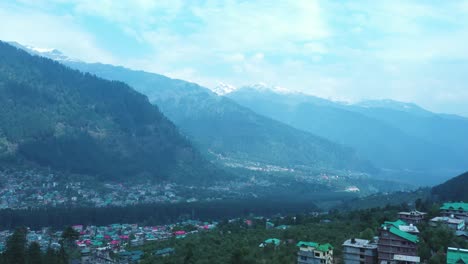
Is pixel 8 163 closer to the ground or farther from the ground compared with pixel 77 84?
closer to the ground

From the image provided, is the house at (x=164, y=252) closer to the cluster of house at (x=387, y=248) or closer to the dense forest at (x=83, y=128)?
the cluster of house at (x=387, y=248)

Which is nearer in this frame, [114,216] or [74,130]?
[114,216]

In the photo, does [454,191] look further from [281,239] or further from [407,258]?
[407,258]

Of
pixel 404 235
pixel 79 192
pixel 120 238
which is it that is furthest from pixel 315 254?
pixel 79 192

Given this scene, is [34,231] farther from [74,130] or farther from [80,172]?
[74,130]

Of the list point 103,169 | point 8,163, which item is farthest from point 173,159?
point 8,163
